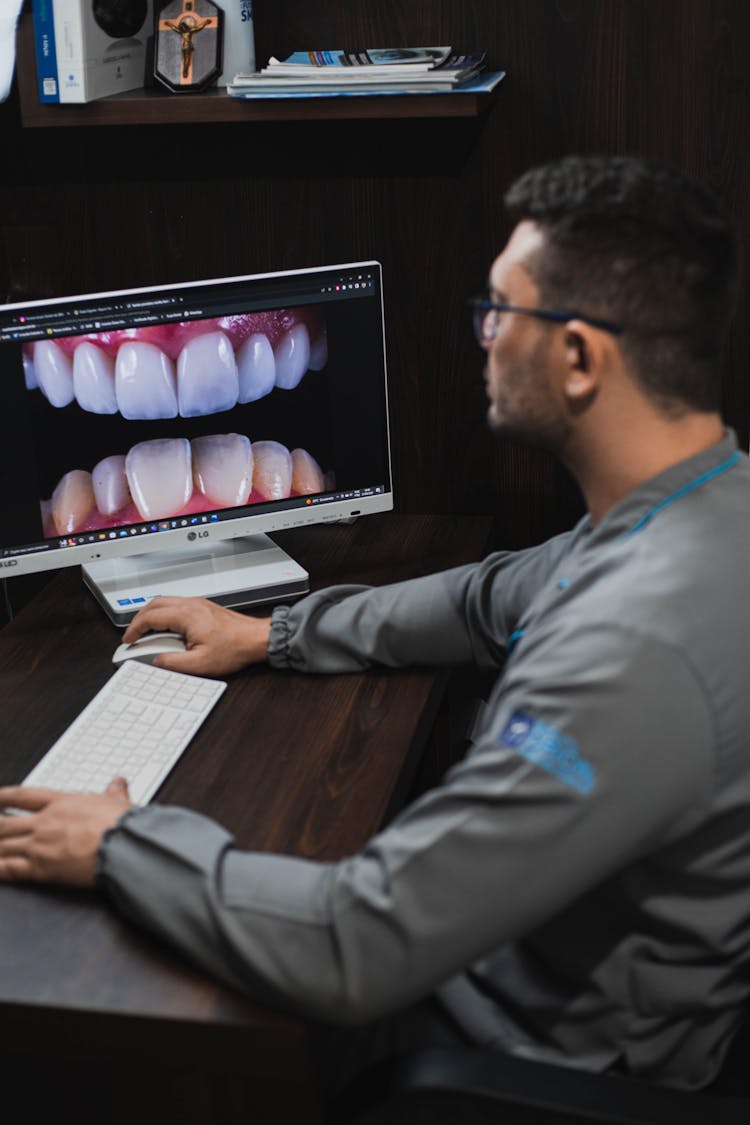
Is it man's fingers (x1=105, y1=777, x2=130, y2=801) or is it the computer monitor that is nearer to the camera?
man's fingers (x1=105, y1=777, x2=130, y2=801)

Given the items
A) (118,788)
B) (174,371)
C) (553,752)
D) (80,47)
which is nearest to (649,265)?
(553,752)

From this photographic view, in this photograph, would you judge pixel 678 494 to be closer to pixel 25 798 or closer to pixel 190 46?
pixel 25 798

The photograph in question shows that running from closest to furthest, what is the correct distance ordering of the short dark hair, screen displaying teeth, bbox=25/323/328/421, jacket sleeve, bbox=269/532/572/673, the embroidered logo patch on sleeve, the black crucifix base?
1. the embroidered logo patch on sleeve
2. the short dark hair
3. jacket sleeve, bbox=269/532/572/673
4. screen displaying teeth, bbox=25/323/328/421
5. the black crucifix base

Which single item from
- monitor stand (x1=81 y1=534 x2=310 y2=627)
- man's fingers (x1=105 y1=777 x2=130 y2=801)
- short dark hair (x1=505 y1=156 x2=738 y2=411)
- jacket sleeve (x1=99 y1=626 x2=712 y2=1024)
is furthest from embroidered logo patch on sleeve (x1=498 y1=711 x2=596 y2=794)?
monitor stand (x1=81 y1=534 x2=310 y2=627)

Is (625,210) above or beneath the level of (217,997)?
above

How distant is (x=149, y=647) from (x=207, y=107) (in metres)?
0.78

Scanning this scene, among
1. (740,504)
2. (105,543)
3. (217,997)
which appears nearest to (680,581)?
(740,504)

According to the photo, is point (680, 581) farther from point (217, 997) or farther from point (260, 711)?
point (260, 711)

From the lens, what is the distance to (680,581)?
1144 mm

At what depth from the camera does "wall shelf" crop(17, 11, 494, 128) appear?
188cm

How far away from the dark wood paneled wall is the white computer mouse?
679mm

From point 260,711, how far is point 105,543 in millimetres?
393

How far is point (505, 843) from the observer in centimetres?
109

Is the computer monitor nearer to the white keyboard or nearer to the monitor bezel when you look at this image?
the monitor bezel
